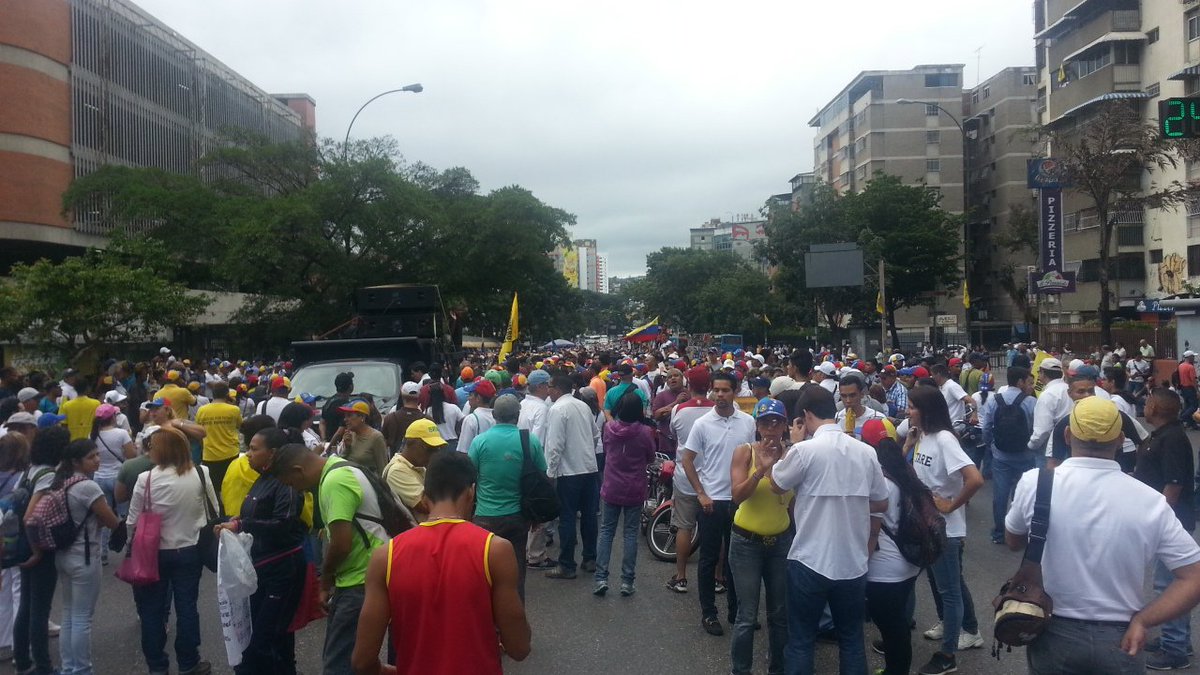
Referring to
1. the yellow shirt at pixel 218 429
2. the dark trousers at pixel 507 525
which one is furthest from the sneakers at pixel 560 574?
the yellow shirt at pixel 218 429

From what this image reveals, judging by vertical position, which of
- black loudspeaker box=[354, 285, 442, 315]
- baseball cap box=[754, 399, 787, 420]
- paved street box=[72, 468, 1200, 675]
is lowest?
paved street box=[72, 468, 1200, 675]

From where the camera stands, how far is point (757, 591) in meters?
5.75

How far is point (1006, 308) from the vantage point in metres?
63.0

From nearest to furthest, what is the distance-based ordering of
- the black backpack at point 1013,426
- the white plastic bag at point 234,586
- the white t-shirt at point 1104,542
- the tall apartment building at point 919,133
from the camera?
the white t-shirt at point 1104,542 < the white plastic bag at point 234,586 < the black backpack at point 1013,426 < the tall apartment building at point 919,133

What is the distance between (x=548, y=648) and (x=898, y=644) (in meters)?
2.60

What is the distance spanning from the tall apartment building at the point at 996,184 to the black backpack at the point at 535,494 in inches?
2303

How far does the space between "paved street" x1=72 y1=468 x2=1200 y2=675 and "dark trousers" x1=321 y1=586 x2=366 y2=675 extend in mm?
1772

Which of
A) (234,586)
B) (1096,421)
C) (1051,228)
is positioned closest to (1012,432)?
(1096,421)

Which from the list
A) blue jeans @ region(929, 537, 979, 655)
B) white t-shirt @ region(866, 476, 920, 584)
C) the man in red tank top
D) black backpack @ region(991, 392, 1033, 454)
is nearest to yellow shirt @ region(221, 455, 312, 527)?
the man in red tank top

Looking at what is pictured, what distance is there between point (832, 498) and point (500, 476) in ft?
8.25

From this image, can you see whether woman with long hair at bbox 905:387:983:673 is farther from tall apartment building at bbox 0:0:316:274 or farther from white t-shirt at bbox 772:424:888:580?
tall apartment building at bbox 0:0:316:274

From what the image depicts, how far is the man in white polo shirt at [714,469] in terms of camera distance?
6859 mm

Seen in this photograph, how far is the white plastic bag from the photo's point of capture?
16.5 ft

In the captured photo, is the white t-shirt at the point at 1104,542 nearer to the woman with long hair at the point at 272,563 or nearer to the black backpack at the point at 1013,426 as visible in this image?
the woman with long hair at the point at 272,563
